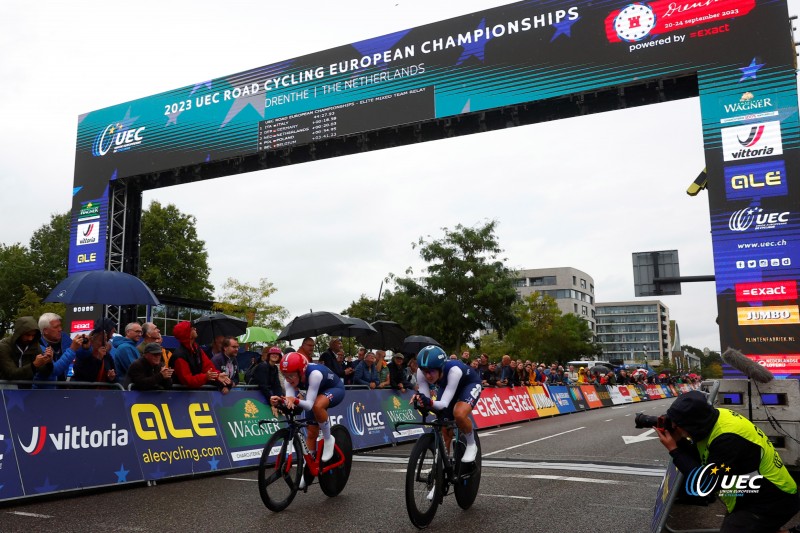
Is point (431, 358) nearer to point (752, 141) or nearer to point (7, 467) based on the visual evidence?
point (7, 467)

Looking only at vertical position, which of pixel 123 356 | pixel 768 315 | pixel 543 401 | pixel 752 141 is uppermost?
pixel 752 141

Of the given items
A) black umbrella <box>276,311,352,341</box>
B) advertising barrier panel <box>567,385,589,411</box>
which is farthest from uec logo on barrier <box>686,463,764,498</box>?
advertising barrier panel <box>567,385,589,411</box>

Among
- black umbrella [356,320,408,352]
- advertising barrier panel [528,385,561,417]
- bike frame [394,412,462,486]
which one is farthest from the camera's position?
advertising barrier panel [528,385,561,417]

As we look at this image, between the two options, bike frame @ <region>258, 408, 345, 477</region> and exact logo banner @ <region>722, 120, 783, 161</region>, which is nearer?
bike frame @ <region>258, 408, 345, 477</region>

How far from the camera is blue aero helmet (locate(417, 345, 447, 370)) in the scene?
6.93 m

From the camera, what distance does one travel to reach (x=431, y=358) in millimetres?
6922

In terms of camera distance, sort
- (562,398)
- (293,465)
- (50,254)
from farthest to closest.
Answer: (50,254) → (562,398) → (293,465)

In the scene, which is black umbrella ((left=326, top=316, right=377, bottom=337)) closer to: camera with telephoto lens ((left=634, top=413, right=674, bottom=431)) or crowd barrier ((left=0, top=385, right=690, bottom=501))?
crowd barrier ((left=0, top=385, right=690, bottom=501))

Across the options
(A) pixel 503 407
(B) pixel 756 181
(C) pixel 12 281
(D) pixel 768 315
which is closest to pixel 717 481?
(D) pixel 768 315

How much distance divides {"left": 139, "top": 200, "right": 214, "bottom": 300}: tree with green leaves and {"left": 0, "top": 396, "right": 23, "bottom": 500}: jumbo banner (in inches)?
1891

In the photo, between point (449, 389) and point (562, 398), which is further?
point (562, 398)

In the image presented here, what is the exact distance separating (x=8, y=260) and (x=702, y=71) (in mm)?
59400

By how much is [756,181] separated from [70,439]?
16749mm

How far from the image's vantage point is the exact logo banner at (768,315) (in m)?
16.3
